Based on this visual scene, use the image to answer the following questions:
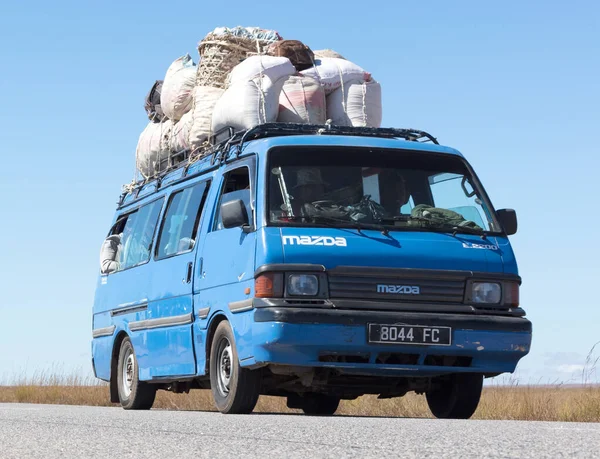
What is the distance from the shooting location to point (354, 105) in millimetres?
13508

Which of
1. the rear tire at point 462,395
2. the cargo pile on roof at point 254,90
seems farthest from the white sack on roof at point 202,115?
the rear tire at point 462,395

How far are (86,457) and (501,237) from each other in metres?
5.52

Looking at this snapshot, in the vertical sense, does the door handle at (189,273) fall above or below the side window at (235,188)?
below

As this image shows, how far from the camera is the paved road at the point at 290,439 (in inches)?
261

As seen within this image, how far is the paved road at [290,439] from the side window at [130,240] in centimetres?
487

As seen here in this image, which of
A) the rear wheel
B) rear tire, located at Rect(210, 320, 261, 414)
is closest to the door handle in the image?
rear tire, located at Rect(210, 320, 261, 414)

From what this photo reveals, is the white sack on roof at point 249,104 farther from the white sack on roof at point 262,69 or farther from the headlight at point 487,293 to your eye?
the headlight at point 487,293

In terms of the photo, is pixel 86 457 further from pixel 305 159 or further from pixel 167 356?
pixel 167 356

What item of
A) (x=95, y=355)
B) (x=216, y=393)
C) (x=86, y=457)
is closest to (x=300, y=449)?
Result: (x=86, y=457)

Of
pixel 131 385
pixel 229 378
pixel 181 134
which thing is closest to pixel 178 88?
pixel 181 134

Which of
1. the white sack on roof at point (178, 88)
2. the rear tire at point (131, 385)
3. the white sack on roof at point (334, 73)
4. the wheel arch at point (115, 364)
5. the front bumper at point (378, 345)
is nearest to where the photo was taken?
the front bumper at point (378, 345)

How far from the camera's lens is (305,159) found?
1128cm

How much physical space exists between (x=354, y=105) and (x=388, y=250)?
3.24m

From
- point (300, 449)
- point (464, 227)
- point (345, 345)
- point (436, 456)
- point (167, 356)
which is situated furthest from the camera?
point (167, 356)
